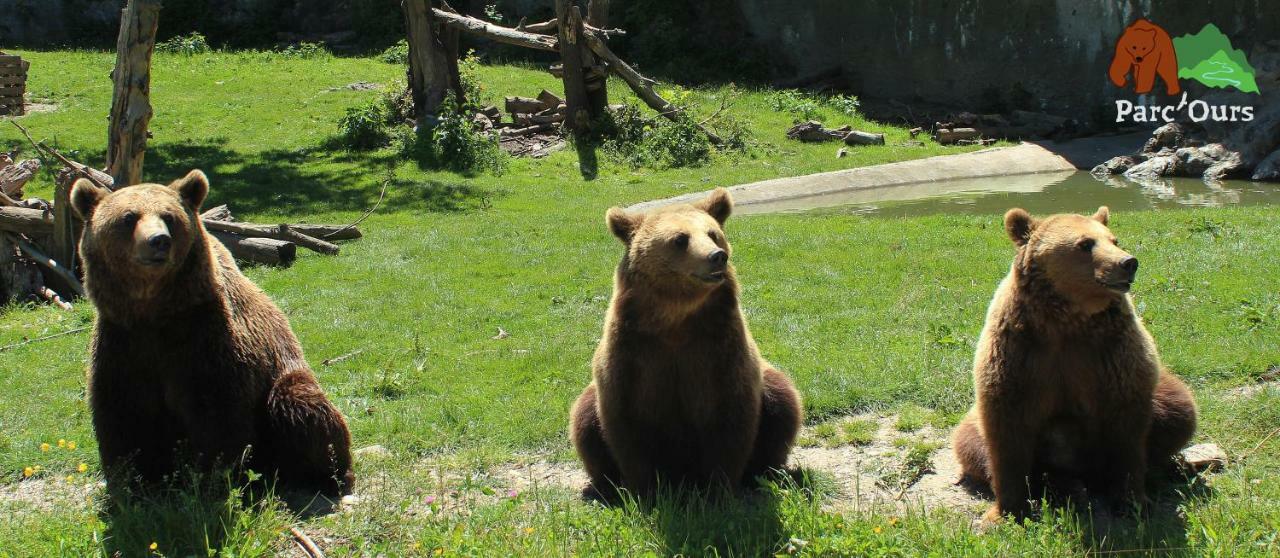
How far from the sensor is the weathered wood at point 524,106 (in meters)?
22.3

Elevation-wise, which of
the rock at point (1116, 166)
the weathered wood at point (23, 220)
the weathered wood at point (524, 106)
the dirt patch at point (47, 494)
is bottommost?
the rock at point (1116, 166)

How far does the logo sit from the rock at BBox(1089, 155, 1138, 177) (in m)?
1.90

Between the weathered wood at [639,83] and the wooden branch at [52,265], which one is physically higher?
the weathered wood at [639,83]

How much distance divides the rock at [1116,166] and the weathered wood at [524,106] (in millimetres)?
10752

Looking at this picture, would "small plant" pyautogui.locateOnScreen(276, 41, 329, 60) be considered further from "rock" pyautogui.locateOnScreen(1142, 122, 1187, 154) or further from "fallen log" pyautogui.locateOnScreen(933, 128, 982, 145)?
"rock" pyautogui.locateOnScreen(1142, 122, 1187, 154)

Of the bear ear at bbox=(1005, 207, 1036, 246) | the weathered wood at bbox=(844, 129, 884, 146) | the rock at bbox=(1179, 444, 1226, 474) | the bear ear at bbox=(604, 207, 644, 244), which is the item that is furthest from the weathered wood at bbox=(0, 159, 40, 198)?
the weathered wood at bbox=(844, 129, 884, 146)

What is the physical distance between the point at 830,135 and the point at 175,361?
59.5 ft

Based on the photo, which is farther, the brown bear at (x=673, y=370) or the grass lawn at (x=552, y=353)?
the brown bear at (x=673, y=370)

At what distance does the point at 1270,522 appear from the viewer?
4605mm

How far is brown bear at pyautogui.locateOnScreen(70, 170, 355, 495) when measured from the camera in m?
4.98

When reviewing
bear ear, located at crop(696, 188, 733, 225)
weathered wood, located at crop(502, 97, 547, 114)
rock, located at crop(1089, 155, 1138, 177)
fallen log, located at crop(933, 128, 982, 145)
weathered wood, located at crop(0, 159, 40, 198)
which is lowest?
rock, located at crop(1089, 155, 1138, 177)

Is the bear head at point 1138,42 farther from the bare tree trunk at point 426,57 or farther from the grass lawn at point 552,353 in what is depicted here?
the bare tree trunk at point 426,57

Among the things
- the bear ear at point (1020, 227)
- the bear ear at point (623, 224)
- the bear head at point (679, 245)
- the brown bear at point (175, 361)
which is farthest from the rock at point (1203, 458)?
the brown bear at point (175, 361)

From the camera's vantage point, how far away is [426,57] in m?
20.5
